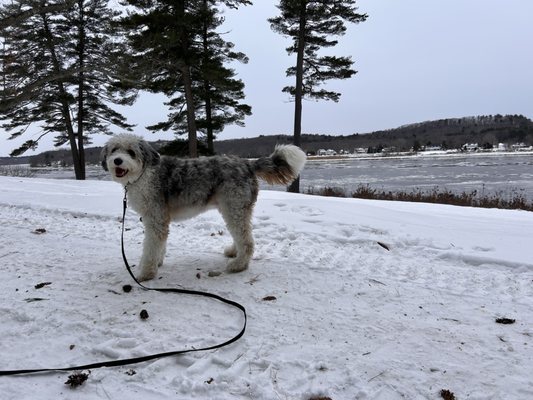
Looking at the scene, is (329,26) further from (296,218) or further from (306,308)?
(306,308)

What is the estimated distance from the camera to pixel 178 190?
5395 mm

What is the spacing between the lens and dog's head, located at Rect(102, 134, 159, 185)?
4965mm

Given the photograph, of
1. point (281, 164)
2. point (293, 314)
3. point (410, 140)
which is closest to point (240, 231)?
point (281, 164)

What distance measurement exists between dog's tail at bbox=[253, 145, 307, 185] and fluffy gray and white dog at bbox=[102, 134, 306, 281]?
0.03 metres

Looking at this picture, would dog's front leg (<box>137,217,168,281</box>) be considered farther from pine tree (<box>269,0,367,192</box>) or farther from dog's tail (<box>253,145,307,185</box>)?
pine tree (<box>269,0,367,192</box>)

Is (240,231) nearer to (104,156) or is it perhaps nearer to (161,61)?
(104,156)

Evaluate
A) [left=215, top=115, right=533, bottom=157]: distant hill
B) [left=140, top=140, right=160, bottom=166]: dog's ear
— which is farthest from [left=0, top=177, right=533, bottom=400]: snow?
[left=215, top=115, right=533, bottom=157]: distant hill

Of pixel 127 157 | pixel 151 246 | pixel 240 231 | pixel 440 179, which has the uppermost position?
pixel 127 157

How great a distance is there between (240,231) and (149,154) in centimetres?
175

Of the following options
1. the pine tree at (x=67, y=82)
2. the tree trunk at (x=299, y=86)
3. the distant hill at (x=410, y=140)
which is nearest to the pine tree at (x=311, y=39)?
the tree trunk at (x=299, y=86)

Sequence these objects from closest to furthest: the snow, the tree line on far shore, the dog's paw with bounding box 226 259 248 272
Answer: the snow
the dog's paw with bounding box 226 259 248 272
the tree line on far shore

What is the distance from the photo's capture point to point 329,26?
2050cm

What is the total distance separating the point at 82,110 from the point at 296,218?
86.0 ft

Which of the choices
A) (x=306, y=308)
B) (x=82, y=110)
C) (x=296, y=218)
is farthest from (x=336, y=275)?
(x=82, y=110)
